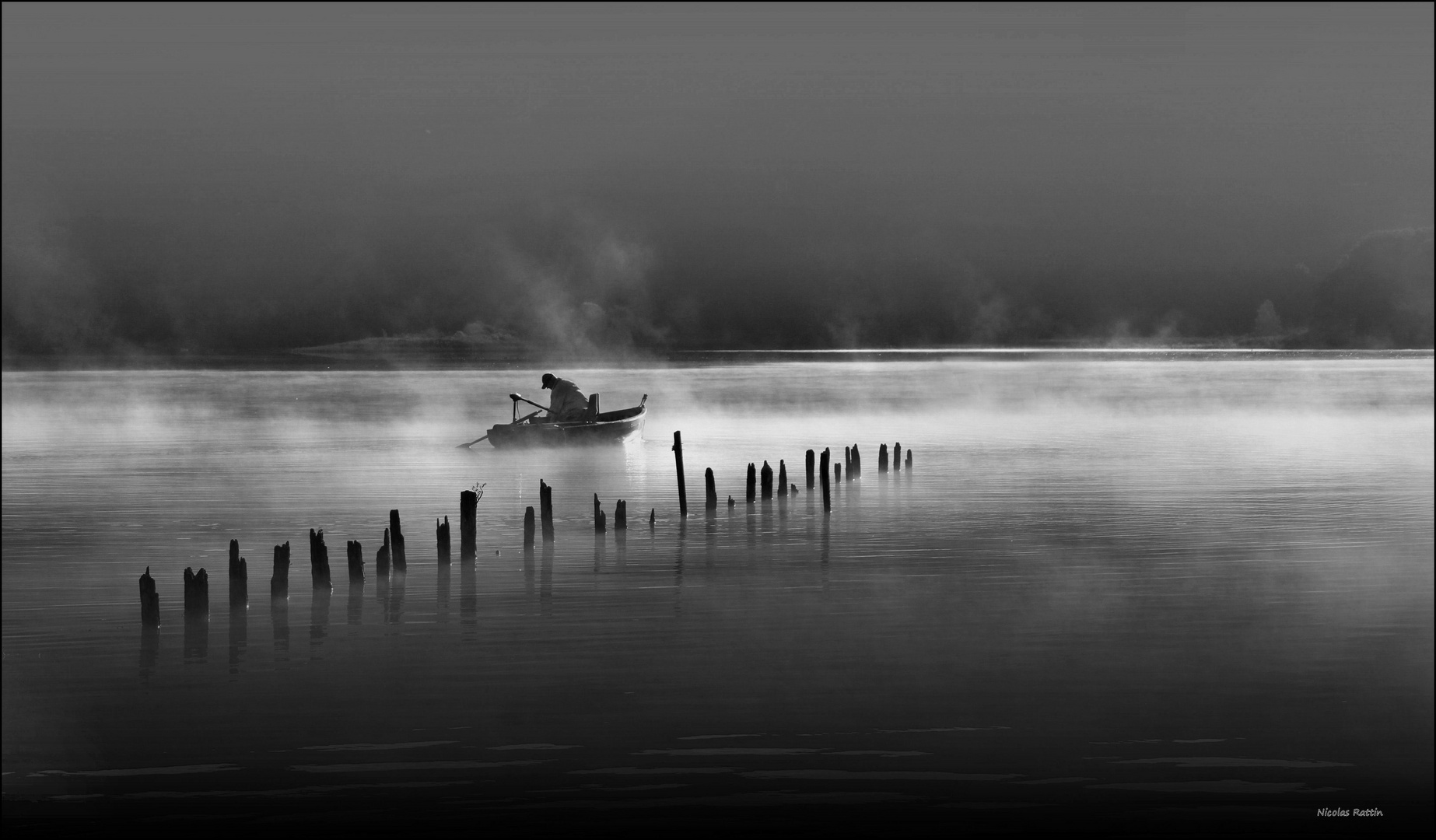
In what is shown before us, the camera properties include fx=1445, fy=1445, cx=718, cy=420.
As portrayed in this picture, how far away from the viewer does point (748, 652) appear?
1483cm

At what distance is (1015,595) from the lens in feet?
59.7

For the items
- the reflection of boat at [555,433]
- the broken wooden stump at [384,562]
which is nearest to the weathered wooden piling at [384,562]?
the broken wooden stump at [384,562]

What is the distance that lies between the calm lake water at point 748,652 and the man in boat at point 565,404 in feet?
26.5

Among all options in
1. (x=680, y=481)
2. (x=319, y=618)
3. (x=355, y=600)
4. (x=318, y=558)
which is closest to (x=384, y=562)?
(x=355, y=600)

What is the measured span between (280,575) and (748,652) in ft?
18.7

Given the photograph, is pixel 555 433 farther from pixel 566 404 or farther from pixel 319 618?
pixel 319 618

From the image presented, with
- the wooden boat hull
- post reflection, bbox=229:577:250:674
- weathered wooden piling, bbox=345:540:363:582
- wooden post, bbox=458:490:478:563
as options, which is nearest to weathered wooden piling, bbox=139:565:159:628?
post reflection, bbox=229:577:250:674

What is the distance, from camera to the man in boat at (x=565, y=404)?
140 feet

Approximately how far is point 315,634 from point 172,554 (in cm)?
767

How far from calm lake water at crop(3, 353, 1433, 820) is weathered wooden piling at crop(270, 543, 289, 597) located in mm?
371

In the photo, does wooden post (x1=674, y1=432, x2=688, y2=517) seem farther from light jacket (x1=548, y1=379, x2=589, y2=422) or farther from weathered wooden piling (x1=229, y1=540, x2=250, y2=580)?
Answer: light jacket (x1=548, y1=379, x2=589, y2=422)

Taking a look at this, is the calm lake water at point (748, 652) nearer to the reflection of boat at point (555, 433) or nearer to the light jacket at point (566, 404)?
the reflection of boat at point (555, 433)

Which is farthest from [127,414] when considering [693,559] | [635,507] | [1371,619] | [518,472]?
[1371,619]

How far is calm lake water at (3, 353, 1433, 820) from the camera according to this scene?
10695mm
